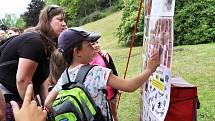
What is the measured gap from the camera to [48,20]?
10.8 ft

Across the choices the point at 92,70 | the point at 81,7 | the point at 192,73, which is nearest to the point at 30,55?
the point at 92,70

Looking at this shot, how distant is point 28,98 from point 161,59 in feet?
4.28

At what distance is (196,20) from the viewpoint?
559 inches

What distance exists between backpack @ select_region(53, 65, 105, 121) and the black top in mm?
421

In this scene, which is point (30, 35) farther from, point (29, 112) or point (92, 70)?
point (29, 112)

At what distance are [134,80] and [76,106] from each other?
44cm

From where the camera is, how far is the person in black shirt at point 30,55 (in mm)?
3014

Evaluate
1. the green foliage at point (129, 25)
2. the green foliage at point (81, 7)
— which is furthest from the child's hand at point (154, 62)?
the green foliage at point (81, 7)

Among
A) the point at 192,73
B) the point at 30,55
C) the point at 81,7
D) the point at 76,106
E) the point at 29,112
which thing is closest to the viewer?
the point at 29,112

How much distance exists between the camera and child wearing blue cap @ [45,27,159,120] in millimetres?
2824

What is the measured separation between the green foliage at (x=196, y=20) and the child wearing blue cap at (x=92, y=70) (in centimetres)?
1156

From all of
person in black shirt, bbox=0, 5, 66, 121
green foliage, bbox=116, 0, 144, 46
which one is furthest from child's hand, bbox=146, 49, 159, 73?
green foliage, bbox=116, 0, 144, 46

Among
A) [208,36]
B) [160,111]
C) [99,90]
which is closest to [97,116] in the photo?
[99,90]

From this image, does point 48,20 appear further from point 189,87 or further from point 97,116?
point 189,87
